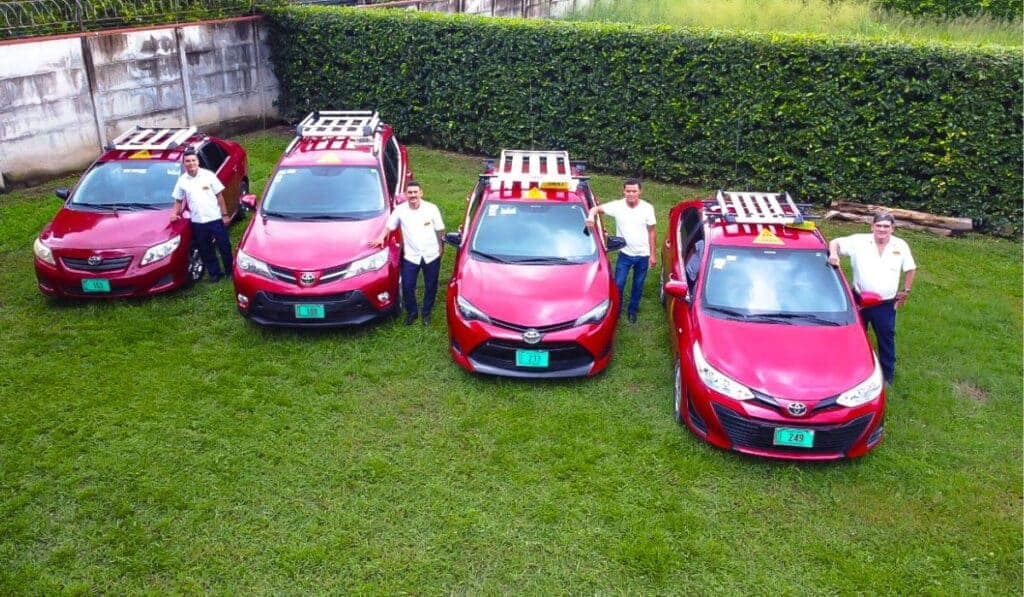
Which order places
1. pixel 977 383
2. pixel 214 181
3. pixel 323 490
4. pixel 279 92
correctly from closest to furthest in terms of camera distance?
pixel 323 490 < pixel 977 383 < pixel 214 181 < pixel 279 92

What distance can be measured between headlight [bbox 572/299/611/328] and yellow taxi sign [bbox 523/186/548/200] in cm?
154

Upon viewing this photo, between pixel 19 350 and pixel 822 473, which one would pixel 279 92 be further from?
pixel 822 473

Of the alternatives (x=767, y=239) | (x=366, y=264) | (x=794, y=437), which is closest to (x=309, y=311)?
(x=366, y=264)

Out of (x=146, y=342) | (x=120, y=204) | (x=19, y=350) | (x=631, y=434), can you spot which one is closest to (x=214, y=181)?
(x=120, y=204)

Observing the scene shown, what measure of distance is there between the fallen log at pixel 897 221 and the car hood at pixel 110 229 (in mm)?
8858

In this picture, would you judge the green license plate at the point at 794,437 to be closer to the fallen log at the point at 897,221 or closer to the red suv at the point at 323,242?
the red suv at the point at 323,242

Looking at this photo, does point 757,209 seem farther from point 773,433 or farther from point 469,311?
point 469,311

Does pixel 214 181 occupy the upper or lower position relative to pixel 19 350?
upper

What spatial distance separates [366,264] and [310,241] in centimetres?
65

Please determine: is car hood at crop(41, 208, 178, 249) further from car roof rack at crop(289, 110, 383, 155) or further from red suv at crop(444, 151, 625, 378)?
red suv at crop(444, 151, 625, 378)

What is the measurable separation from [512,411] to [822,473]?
99.8 inches

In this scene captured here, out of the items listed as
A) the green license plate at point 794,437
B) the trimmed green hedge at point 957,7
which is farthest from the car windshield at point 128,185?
the trimmed green hedge at point 957,7

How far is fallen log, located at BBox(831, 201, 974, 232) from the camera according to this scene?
35.3 ft

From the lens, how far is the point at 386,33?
14.2 meters
